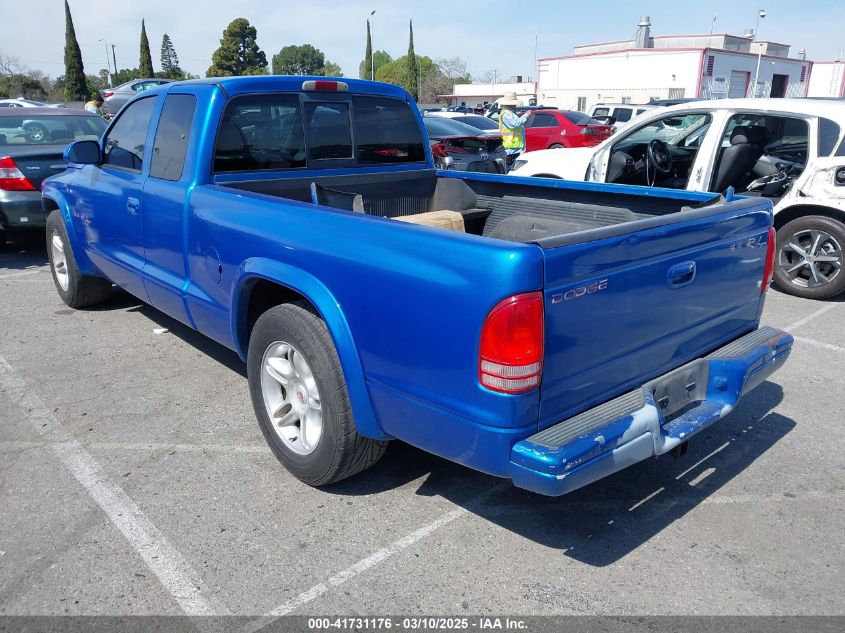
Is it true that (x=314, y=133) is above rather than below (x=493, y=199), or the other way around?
above

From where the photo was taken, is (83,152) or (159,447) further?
(83,152)

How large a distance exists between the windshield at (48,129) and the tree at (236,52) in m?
70.2

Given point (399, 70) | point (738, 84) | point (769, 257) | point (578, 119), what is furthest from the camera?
point (399, 70)

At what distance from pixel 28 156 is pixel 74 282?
2.61m

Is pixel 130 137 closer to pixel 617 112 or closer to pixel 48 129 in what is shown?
pixel 48 129

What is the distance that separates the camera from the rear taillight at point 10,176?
7.35m

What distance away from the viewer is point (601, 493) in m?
3.33

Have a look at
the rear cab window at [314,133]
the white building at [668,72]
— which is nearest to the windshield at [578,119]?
the rear cab window at [314,133]

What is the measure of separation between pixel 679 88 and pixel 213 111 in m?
47.4

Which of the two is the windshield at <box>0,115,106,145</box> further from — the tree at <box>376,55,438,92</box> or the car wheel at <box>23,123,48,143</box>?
the tree at <box>376,55,438,92</box>

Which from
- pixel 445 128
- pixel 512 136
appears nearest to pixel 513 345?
pixel 445 128

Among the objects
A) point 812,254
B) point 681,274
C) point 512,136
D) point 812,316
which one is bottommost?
point 812,316

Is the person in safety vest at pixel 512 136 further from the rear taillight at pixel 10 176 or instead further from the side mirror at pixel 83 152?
the side mirror at pixel 83 152

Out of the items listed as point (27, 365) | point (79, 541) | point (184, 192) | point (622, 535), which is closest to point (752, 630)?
point (622, 535)
